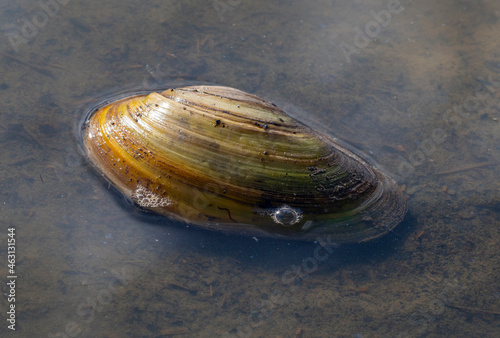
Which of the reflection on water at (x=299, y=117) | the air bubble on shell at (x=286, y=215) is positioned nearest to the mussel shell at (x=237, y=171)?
the air bubble on shell at (x=286, y=215)

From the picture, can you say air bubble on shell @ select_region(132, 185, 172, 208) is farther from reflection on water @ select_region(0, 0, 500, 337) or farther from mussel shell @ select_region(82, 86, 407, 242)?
reflection on water @ select_region(0, 0, 500, 337)

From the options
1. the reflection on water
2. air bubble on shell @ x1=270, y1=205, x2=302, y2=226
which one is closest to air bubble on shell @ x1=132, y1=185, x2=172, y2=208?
the reflection on water

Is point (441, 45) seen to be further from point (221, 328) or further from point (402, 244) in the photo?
point (221, 328)

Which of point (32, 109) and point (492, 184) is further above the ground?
point (492, 184)

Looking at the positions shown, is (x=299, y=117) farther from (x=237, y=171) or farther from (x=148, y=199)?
(x=148, y=199)

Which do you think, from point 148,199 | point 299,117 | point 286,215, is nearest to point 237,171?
point 286,215

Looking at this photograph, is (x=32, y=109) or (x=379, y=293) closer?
(x=379, y=293)

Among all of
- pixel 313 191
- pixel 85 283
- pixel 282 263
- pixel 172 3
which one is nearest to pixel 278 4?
pixel 172 3
